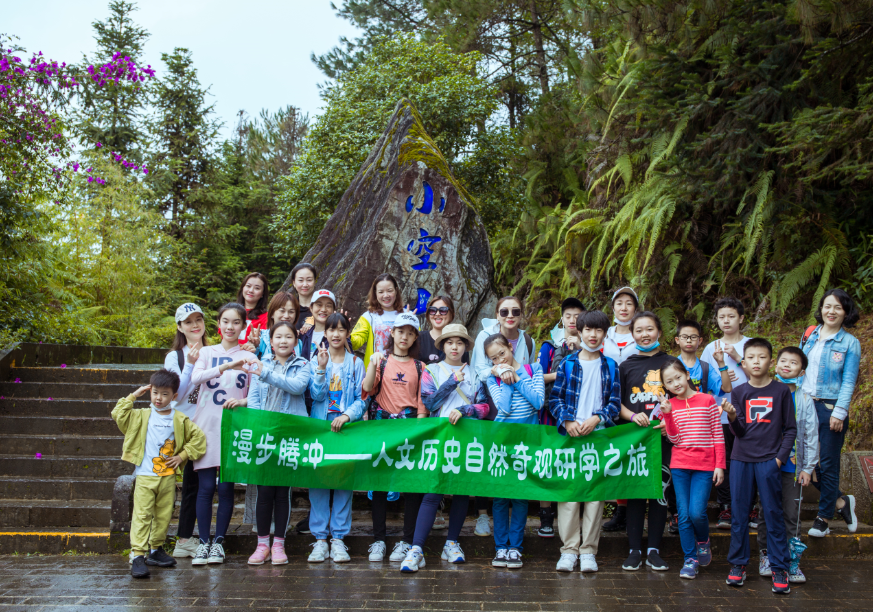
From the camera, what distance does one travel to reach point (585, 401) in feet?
15.1

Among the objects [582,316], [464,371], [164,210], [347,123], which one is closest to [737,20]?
[582,316]

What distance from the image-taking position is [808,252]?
8.68 metres

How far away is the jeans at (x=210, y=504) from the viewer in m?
4.58

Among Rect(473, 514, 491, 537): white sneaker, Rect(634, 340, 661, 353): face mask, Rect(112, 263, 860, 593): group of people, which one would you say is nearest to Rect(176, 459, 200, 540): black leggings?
Rect(112, 263, 860, 593): group of people

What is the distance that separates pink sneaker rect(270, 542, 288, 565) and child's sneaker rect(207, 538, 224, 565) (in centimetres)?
35

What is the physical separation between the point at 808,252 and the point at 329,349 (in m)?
7.02

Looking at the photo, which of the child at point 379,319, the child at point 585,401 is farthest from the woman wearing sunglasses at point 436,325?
the child at point 585,401

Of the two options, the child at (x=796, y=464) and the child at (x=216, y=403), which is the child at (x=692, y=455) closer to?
the child at (x=796, y=464)

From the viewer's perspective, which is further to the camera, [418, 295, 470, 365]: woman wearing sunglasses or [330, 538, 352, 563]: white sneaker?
[418, 295, 470, 365]: woman wearing sunglasses

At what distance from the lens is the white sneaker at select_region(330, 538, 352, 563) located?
179 inches

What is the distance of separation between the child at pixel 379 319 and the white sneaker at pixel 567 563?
7.24 ft

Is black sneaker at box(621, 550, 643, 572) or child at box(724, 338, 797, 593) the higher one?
child at box(724, 338, 797, 593)

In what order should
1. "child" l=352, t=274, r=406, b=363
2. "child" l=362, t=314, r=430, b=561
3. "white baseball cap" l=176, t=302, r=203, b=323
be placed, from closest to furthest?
"child" l=362, t=314, r=430, b=561 → "white baseball cap" l=176, t=302, r=203, b=323 → "child" l=352, t=274, r=406, b=363

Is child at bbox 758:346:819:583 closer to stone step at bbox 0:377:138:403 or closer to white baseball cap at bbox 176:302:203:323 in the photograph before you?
white baseball cap at bbox 176:302:203:323
